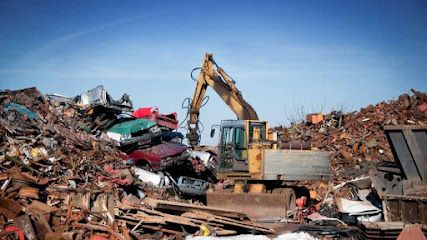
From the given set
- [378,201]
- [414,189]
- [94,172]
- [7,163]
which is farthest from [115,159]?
[414,189]

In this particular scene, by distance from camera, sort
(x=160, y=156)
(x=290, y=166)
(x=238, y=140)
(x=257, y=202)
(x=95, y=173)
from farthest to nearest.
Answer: (x=160, y=156) → (x=95, y=173) → (x=238, y=140) → (x=290, y=166) → (x=257, y=202)

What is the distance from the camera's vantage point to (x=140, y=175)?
1393 centimetres

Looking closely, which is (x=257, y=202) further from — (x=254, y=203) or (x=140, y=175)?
(x=140, y=175)

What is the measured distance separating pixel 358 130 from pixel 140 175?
1007 centimetres

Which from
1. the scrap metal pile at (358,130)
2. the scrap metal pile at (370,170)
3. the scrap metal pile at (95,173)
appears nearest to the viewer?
the scrap metal pile at (370,170)

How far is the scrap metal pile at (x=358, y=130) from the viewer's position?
55.0 ft

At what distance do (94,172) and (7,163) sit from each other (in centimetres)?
277

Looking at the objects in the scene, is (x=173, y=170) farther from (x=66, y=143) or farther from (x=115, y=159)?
(x=66, y=143)

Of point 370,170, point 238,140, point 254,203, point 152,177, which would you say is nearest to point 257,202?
point 254,203

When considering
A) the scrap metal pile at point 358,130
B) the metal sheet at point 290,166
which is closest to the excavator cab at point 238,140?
the metal sheet at point 290,166

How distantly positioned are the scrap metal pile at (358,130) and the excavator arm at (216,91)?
2.93m

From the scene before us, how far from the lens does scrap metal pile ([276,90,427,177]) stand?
1675 centimetres

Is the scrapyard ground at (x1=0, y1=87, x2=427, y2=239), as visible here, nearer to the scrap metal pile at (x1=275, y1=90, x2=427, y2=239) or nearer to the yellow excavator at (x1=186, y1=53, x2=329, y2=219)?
the scrap metal pile at (x1=275, y1=90, x2=427, y2=239)

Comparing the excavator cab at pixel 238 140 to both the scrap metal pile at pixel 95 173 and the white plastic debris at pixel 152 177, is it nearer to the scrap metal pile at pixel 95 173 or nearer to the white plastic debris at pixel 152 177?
the scrap metal pile at pixel 95 173
